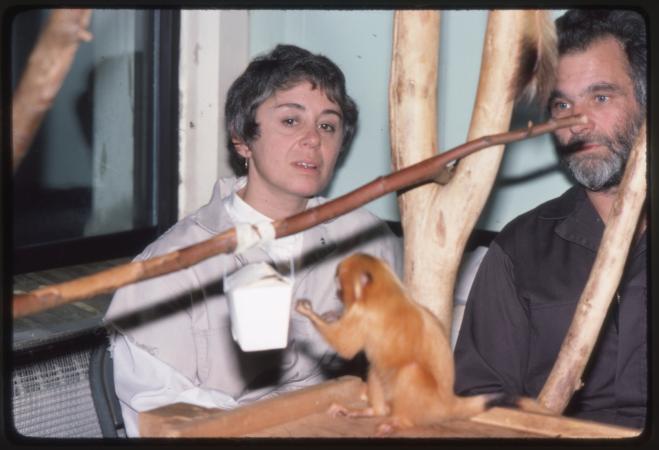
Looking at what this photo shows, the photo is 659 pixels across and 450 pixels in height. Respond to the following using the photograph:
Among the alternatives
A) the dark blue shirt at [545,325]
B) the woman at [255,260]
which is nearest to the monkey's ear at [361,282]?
the woman at [255,260]

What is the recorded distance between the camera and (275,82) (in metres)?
1.32

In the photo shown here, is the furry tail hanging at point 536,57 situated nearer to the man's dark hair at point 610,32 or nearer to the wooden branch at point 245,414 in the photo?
the man's dark hair at point 610,32

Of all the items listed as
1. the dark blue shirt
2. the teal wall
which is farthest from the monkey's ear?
the teal wall

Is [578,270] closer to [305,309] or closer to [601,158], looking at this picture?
[601,158]

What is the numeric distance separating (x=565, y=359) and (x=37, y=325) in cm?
128

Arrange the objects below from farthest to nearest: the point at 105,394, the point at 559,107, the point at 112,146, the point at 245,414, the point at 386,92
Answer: the point at 112,146 < the point at 386,92 < the point at 105,394 < the point at 559,107 < the point at 245,414

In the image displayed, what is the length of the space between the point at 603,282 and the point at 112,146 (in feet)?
5.19

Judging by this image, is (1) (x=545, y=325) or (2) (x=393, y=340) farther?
(1) (x=545, y=325)

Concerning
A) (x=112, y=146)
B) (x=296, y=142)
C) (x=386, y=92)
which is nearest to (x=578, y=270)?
(x=296, y=142)

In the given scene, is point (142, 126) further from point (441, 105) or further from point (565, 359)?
point (565, 359)

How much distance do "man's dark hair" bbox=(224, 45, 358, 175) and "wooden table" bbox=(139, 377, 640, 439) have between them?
45 cm

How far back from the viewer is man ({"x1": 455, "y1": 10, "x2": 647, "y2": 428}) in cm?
115

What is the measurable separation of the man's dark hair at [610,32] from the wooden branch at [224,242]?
26 centimetres

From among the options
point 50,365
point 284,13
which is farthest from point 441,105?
point 50,365
